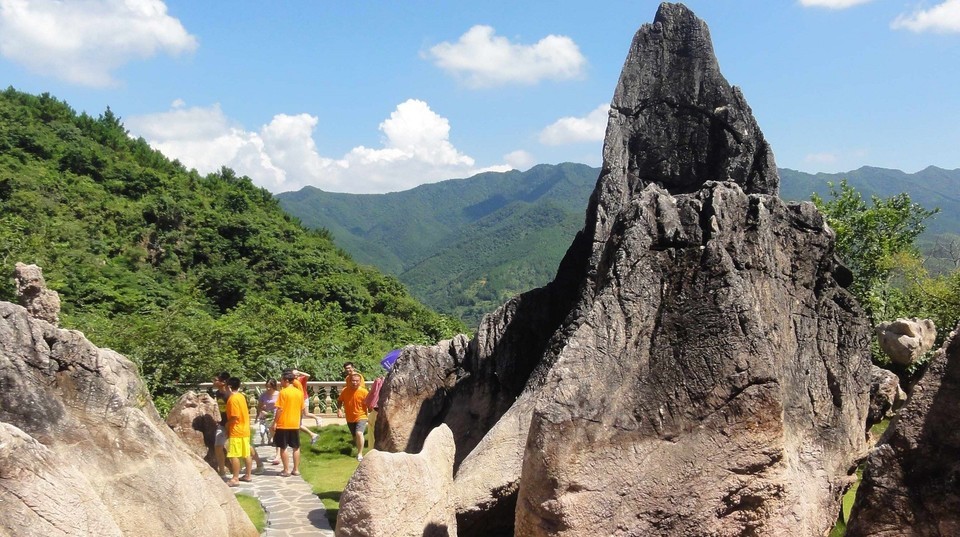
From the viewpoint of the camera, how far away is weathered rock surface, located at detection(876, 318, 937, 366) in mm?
15969

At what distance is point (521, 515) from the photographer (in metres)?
6.25

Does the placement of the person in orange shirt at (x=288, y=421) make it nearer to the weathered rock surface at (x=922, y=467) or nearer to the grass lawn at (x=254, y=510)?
the grass lawn at (x=254, y=510)

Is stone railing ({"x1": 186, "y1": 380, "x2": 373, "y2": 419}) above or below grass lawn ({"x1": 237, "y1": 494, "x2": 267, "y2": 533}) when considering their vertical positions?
below

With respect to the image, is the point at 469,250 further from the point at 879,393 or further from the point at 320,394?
the point at 879,393

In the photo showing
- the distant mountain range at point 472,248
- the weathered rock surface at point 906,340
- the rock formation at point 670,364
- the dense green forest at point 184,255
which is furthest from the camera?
the distant mountain range at point 472,248

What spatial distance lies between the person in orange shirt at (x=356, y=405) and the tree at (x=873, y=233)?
15.6 meters

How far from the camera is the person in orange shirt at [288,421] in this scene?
37.1ft

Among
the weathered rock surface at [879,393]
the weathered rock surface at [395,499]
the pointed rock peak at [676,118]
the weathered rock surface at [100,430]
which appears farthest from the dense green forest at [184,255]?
the weathered rock surface at [879,393]

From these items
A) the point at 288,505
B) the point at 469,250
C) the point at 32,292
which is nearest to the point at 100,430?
the point at 288,505

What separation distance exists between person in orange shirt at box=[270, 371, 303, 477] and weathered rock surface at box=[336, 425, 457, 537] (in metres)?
4.87

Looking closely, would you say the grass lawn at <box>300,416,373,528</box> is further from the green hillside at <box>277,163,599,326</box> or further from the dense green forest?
the green hillside at <box>277,163,599,326</box>

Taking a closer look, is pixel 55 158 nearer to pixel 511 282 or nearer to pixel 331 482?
pixel 331 482

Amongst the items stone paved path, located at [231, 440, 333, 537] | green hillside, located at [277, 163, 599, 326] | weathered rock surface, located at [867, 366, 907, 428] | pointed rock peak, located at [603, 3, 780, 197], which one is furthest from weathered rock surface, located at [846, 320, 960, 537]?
green hillside, located at [277, 163, 599, 326]

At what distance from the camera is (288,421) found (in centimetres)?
1138
